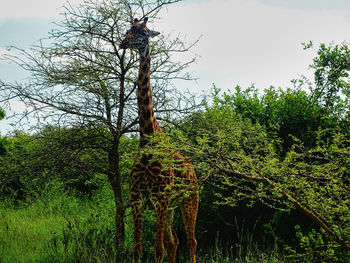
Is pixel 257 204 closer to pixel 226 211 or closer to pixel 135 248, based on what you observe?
pixel 226 211

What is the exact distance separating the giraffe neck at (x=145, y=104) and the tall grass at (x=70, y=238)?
73.5 inches

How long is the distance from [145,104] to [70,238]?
113 inches

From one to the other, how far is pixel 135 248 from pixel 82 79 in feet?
10.6

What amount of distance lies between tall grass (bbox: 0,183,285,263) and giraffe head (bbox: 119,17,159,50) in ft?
9.96

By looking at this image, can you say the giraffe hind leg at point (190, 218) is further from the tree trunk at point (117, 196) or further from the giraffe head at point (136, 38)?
the giraffe head at point (136, 38)

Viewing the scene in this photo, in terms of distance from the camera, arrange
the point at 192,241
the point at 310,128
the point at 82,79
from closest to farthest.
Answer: the point at 192,241, the point at 82,79, the point at 310,128

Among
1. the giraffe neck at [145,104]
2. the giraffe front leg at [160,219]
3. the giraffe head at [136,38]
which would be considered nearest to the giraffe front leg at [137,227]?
the giraffe front leg at [160,219]

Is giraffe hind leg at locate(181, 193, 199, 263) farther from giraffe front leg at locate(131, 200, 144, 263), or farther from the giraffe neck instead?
the giraffe neck

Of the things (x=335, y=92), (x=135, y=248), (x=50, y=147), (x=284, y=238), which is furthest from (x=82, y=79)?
(x=335, y=92)

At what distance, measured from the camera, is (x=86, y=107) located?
22.0ft

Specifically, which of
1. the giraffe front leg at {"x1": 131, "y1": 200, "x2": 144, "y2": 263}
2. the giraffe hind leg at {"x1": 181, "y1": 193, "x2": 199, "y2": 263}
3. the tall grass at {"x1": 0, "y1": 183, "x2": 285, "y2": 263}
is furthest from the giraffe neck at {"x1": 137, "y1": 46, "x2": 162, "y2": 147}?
the tall grass at {"x1": 0, "y1": 183, "x2": 285, "y2": 263}

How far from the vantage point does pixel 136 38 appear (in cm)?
591

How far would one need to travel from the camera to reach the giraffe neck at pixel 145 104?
565 cm

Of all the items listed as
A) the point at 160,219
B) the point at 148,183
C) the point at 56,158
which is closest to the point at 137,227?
the point at 160,219
